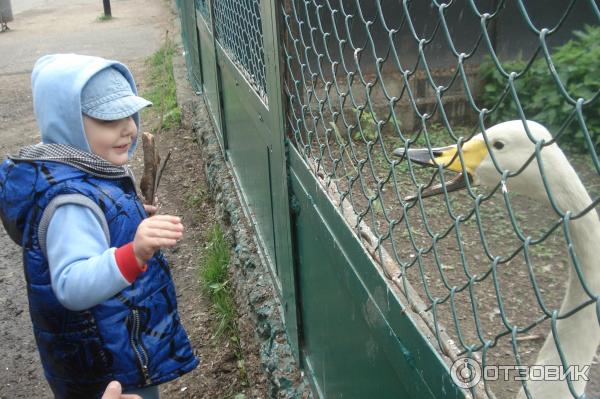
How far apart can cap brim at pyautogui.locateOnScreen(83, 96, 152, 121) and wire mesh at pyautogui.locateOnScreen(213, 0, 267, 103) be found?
3.34 ft

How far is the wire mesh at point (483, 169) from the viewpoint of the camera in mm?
1142

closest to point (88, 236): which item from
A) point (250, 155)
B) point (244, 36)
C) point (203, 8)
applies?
point (250, 155)

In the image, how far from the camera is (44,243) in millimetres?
1780

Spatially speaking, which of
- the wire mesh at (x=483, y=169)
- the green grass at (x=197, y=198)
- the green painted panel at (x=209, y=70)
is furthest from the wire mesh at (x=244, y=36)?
the green grass at (x=197, y=198)

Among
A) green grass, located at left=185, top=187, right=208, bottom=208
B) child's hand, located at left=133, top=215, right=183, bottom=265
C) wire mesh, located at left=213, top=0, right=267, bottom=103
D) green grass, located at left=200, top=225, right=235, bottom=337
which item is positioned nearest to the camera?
child's hand, located at left=133, top=215, right=183, bottom=265

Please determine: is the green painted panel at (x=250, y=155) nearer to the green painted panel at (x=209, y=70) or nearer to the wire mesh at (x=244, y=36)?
the wire mesh at (x=244, y=36)

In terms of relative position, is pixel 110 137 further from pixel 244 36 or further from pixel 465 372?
pixel 244 36

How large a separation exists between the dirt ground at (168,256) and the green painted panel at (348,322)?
762 mm

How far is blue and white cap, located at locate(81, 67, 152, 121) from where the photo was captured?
1874 mm

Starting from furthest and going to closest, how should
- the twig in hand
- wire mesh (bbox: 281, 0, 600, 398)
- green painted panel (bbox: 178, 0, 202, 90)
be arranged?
1. green painted panel (bbox: 178, 0, 202, 90)
2. the twig in hand
3. wire mesh (bbox: 281, 0, 600, 398)

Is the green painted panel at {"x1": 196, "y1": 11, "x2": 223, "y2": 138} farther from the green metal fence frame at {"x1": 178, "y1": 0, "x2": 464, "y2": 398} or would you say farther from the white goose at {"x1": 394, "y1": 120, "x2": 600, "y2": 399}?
the white goose at {"x1": 394, "y1": 120, "x2": 600, "y2": 399}

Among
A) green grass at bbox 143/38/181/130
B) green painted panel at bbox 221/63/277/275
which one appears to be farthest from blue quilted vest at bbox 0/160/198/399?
green grass at bbox 143/38/181/130

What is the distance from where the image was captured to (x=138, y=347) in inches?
78.4

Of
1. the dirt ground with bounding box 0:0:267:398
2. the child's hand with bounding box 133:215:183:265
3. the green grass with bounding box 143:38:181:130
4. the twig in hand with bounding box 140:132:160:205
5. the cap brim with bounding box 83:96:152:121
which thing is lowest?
the dirt ground with bounding box 0:0:267:398
